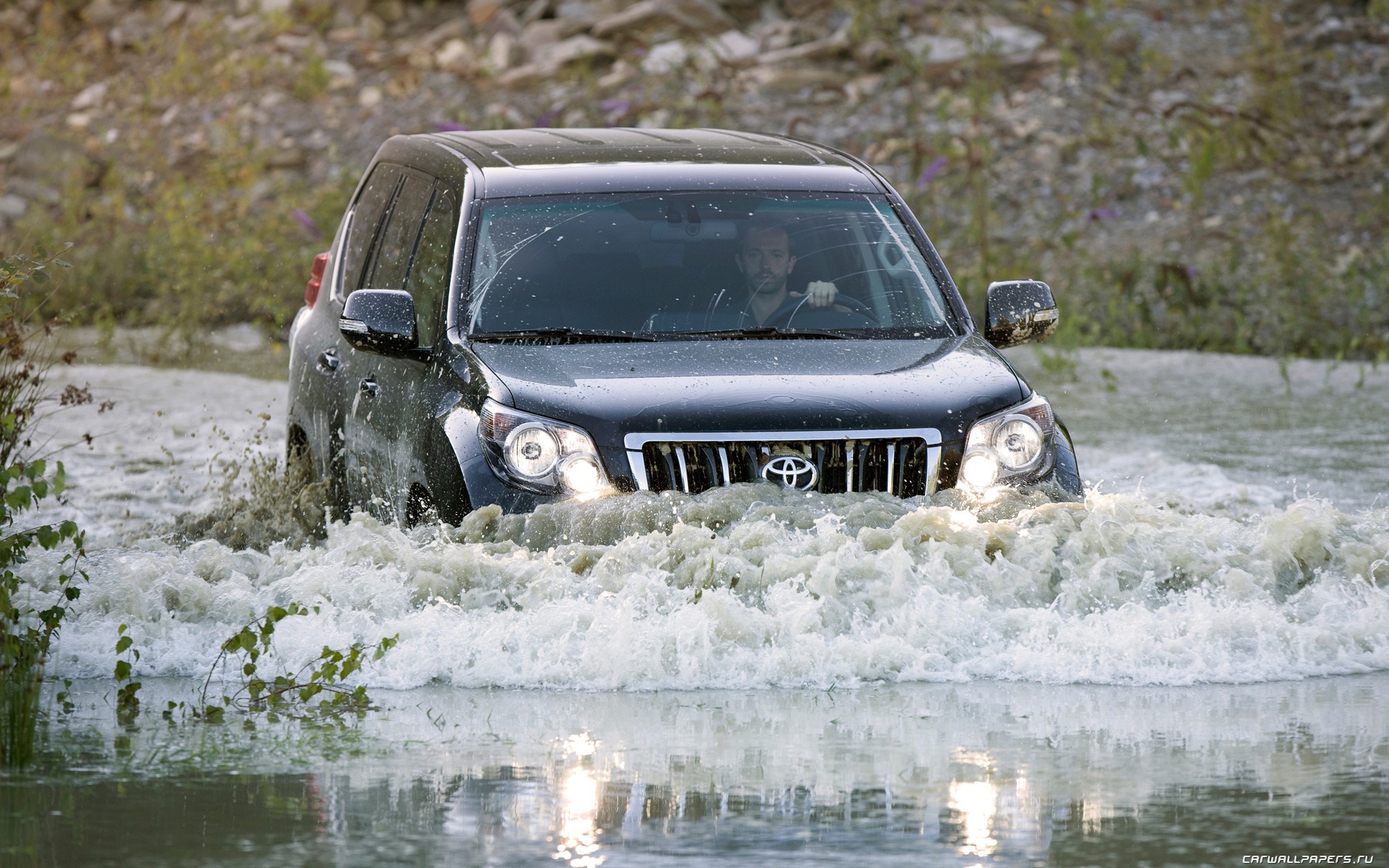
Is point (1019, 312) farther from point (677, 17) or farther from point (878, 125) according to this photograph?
point (677, 17)

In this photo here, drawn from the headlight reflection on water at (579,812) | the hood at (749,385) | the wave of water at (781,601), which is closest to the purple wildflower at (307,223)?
the hood at (749,385)

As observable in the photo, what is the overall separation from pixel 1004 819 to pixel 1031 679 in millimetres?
1631

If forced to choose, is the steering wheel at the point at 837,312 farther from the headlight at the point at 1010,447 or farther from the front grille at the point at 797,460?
the front grille at the point at 797,460

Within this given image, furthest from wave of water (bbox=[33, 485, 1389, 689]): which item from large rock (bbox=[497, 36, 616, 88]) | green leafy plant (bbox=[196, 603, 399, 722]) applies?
large rock (bbox=[497, 36, 616, 88])

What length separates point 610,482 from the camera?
663 cm

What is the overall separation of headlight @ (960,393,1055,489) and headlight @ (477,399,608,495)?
1198 millimetres

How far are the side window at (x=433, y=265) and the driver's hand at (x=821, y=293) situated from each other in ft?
4.24

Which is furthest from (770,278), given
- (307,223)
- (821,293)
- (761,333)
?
(307,223)

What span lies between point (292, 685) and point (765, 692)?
51.6 inches

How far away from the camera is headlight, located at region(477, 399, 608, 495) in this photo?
666cm

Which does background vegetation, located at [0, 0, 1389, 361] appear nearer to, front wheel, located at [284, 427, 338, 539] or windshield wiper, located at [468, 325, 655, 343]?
front wheel, located at [284, 427, 338, 539]

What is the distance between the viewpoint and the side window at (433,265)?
303 inches

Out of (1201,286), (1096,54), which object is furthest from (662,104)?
(1201,286)

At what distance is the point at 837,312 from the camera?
7.81 meters
